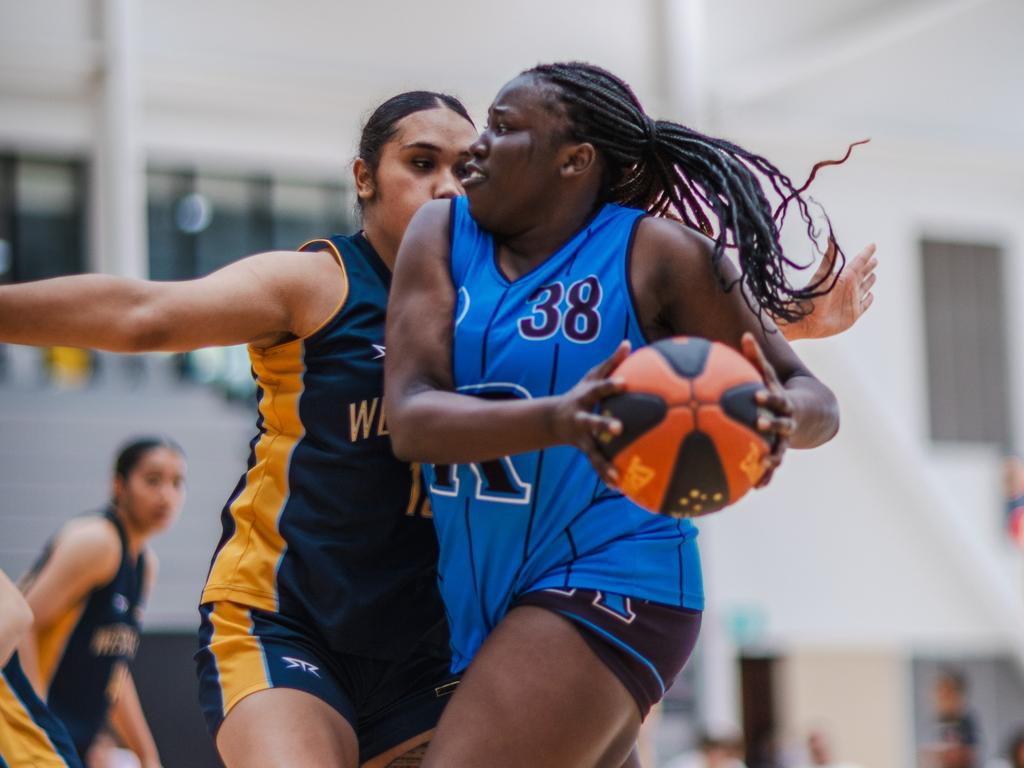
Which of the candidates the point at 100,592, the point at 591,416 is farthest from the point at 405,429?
the point at 100,592

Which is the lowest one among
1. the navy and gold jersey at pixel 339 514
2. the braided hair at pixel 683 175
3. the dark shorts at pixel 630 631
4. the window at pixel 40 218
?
the dark shorts at pixel 630 631

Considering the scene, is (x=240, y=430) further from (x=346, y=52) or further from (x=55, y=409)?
(x=346, y=52)

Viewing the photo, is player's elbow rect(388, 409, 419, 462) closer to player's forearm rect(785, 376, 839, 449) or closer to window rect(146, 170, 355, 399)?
player's forearm rect(785, 376, 839, 449)

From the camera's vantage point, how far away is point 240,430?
48.2 feet

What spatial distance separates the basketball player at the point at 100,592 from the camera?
18.5ft

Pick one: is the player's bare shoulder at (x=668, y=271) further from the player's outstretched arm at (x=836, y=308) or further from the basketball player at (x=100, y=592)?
the basketball player at (x=100, y=592)

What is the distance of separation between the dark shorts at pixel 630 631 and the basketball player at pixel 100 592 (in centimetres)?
334

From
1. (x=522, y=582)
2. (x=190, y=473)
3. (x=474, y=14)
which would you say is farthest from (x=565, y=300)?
(x=474, y=14)

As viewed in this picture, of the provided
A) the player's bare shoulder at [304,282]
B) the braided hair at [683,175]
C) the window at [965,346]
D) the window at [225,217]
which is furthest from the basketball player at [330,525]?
the window at [965,346]

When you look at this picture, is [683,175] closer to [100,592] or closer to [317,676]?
[317,676]

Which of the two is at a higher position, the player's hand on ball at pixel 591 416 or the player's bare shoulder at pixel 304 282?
the player's bare shoulder at pixel 304 282

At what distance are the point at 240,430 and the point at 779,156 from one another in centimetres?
850

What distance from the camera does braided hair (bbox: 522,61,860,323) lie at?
109 inches

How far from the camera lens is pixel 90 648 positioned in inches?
227
